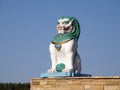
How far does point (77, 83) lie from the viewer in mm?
8148

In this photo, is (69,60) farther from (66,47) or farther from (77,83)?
(77,83)

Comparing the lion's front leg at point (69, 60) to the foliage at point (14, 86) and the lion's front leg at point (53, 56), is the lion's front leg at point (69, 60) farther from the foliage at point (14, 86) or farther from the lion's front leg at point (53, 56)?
the foliage at point (14, 86)

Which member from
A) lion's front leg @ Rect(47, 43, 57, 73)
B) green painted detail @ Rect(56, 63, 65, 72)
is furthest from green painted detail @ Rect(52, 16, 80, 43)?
green painted detail @ Rect(56, 63, 65, 72)

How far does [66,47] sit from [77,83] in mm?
1058

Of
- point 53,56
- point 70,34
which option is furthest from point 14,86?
point 70,34

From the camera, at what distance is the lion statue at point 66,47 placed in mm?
8656

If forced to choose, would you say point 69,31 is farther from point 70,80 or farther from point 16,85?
point 16,85

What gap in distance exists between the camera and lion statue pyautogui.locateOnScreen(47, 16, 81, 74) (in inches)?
341

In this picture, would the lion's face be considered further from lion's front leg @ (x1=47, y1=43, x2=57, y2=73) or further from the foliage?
the foliage

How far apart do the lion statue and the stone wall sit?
349 mm

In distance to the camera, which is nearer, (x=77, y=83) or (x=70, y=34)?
(x=77, y=83)

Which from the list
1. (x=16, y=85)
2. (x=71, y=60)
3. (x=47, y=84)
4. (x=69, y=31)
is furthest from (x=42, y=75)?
(x=16, y=85)

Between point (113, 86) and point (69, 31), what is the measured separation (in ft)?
6.83

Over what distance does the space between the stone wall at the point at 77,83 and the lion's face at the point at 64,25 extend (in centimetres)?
142
